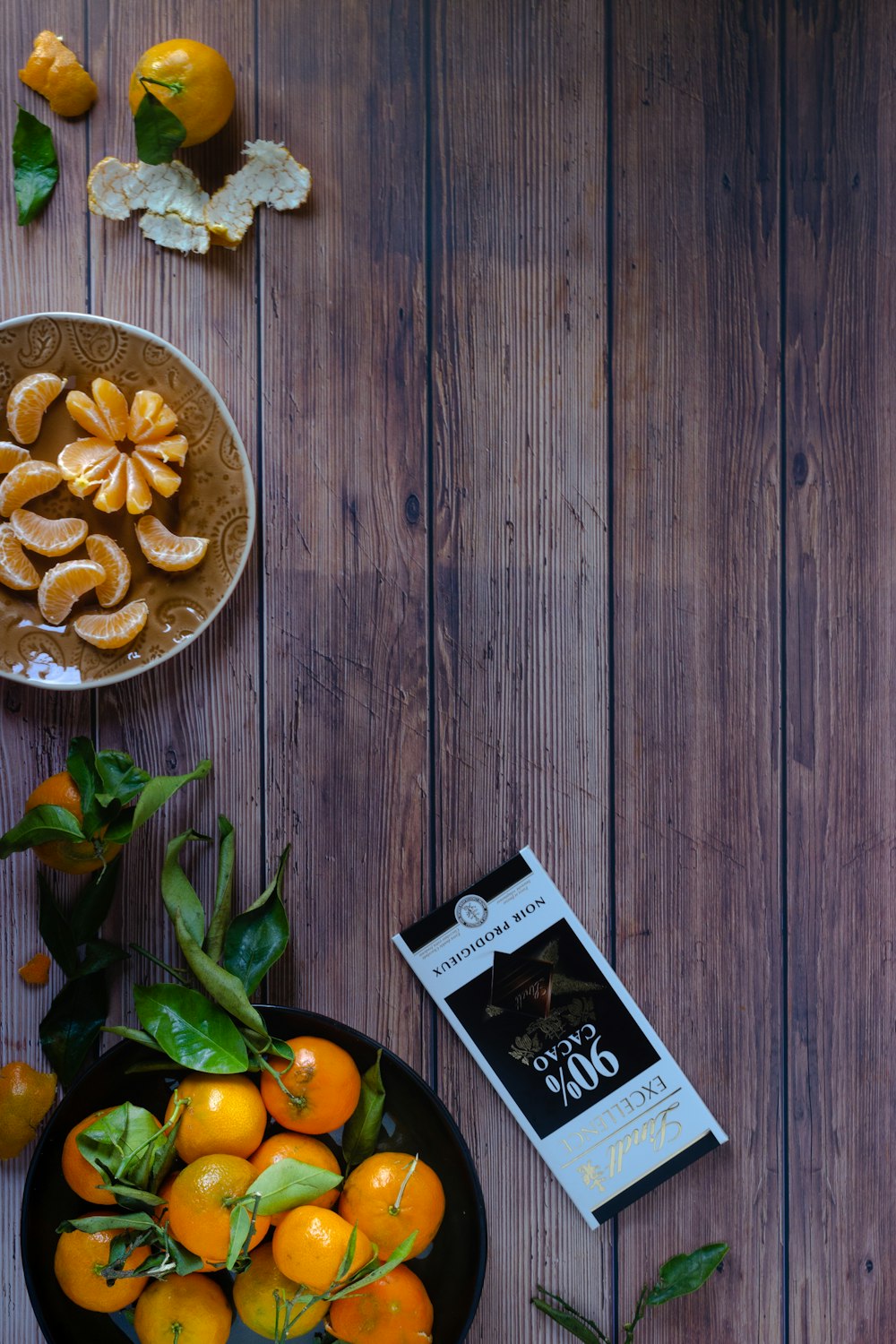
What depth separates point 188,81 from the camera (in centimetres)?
93

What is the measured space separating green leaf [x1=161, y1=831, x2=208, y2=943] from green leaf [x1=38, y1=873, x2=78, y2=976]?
104mm

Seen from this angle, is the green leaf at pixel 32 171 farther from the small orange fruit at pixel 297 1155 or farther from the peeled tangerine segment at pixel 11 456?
the small orange fruit at pixel 297 1155

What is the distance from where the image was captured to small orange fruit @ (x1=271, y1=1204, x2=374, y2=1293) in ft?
2.61

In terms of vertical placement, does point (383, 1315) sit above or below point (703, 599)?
below

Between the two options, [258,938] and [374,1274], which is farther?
[258,938]

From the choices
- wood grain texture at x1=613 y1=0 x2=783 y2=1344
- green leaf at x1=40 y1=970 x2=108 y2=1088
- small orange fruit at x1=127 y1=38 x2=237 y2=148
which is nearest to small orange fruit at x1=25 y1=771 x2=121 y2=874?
green leaf at x1=40 y1=970 x2=108 y2=1088

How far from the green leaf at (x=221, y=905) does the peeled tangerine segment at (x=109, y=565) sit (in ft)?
0.84

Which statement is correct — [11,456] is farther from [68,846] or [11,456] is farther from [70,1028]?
[70,1028]

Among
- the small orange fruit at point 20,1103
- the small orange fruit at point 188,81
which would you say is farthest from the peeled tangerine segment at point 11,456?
the small orange fruit at point 20,1103

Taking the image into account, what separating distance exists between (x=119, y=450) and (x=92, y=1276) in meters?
0.73

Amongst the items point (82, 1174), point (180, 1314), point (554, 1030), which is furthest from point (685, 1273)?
point (82, 1174)

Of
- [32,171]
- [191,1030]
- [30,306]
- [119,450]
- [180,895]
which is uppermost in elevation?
[32,171]

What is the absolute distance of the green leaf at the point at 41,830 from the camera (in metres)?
0.87

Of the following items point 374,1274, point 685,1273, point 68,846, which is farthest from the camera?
point 685,1273
